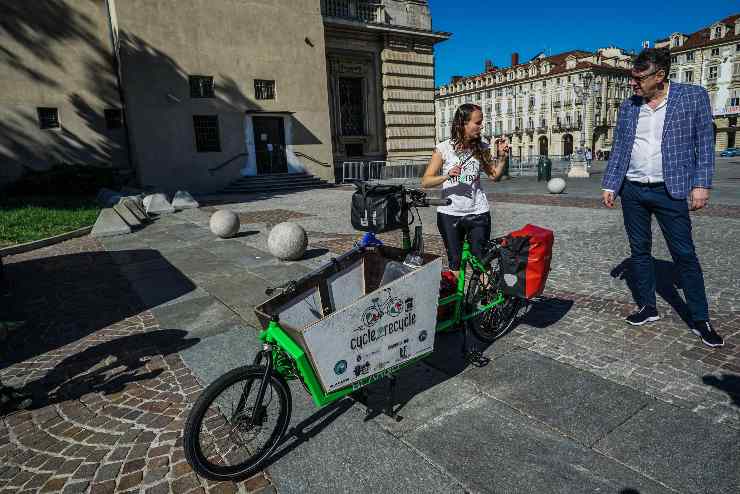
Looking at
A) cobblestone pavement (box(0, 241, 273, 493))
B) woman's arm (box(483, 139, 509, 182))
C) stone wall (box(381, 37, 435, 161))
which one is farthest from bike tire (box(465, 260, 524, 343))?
stone wall (box(381, 37, 435, 161))

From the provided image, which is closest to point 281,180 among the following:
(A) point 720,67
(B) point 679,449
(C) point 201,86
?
(C) point 201,86

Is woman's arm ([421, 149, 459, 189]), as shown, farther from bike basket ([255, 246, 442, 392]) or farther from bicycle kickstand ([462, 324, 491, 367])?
bicycle kickstand ([462, 324, 491, 367])

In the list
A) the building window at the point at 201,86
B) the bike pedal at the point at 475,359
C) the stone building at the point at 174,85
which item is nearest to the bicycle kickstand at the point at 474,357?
the bike pedal at the point at 475,359

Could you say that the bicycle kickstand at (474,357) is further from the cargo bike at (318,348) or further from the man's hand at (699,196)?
the man's hand at (699,196)

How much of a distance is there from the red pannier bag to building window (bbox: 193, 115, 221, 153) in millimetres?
20543

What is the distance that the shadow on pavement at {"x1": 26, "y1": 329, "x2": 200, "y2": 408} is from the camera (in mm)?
3480

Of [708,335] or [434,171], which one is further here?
[434,171]

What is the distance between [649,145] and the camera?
12.0ft

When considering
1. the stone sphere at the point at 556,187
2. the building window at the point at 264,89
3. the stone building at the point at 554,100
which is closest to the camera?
the stone sphere at the point at 556,187

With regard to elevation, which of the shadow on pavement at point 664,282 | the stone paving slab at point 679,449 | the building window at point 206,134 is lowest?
the stone paving slab at point 679,449

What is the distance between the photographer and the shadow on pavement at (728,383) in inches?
114

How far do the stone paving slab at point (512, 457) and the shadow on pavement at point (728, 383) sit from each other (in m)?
1.15

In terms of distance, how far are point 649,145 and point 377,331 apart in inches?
110

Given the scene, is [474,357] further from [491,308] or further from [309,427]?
[309,427]
